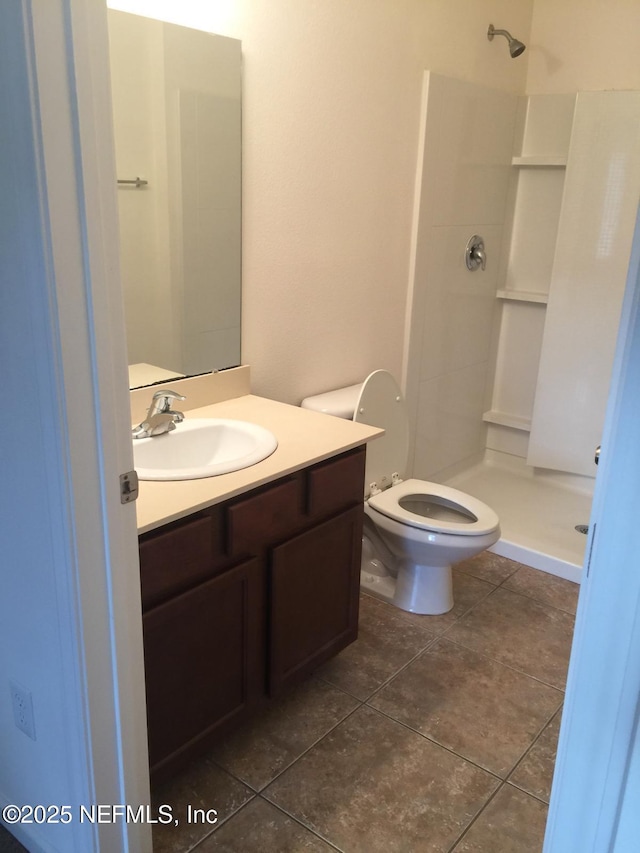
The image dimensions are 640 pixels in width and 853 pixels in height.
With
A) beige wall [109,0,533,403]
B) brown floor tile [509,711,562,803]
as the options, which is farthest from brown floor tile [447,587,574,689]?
beige wall [109,0,533,403]

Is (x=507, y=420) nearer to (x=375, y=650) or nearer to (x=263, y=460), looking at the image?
(x=375, y=650)

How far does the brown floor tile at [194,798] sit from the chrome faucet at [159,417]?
0.86 meters

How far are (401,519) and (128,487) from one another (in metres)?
1.36

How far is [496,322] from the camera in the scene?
3.69m

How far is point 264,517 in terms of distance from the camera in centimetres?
180

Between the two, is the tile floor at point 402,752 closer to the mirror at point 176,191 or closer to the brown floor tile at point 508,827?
the brown floor tile at point 508,827

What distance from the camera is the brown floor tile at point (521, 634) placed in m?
2.39

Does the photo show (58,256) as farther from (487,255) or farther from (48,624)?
(487,255)

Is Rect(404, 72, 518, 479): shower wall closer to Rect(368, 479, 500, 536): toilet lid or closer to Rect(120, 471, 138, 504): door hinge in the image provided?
Rect(368, 479, 500, 536): toilet lid

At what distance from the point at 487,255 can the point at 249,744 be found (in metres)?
2.41

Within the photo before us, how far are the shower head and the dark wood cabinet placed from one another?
197cm

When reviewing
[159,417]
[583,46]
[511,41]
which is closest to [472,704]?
[159,417]

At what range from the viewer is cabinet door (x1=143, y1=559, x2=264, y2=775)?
1.61 meters

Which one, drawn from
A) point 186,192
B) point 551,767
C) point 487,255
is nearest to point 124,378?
point 186,192
